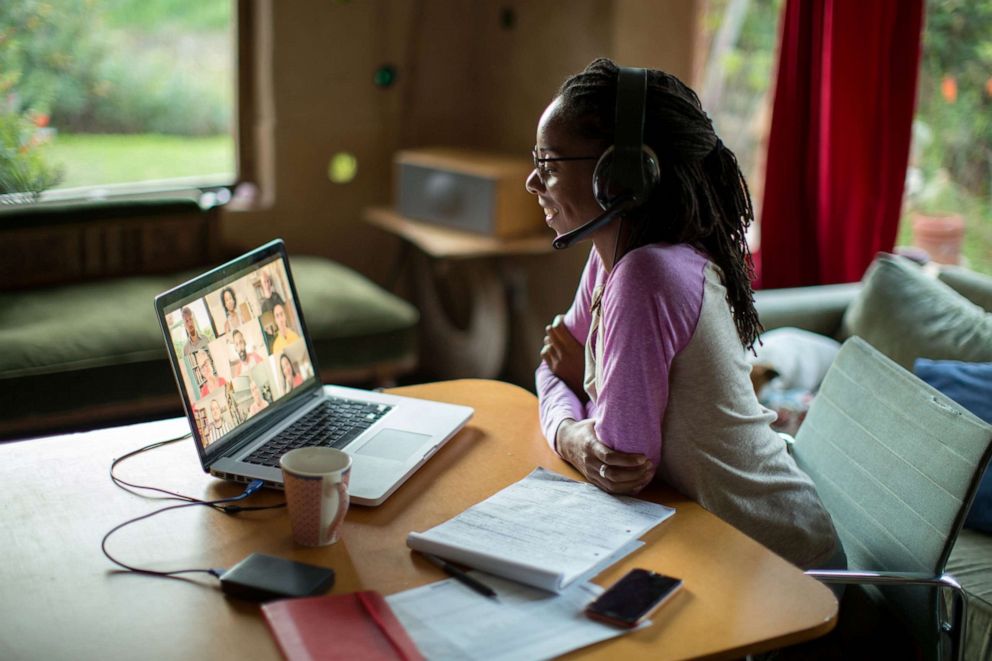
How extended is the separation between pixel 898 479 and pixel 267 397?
96cm

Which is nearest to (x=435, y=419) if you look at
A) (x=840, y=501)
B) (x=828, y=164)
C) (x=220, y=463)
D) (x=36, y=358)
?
(x=220, y=463)

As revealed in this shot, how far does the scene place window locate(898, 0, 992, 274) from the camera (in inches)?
125

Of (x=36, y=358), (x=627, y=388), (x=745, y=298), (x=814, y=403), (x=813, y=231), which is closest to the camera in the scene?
(x=627, y=388)

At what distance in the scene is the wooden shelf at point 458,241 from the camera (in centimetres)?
338

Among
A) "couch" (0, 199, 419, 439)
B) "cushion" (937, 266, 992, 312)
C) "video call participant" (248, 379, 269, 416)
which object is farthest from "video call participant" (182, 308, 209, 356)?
"cushion" (937, 266, 992, 312)

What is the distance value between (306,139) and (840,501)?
2.65 metres

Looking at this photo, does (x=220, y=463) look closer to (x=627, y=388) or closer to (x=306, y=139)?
(x=627, y=388)

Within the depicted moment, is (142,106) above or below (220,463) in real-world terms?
above

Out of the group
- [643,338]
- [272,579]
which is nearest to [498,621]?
[272,579]

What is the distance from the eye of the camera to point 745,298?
5.17ft

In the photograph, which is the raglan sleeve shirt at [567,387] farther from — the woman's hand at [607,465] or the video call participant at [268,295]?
the video call participant at [268,295]

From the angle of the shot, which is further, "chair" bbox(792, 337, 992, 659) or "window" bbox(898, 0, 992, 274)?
"window" bbox(898, 0, 992, 274)

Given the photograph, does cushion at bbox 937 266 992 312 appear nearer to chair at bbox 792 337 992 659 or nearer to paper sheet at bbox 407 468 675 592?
chair at bbox 792 337 992 659

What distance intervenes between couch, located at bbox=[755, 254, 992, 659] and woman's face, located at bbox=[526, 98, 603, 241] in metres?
1.08
